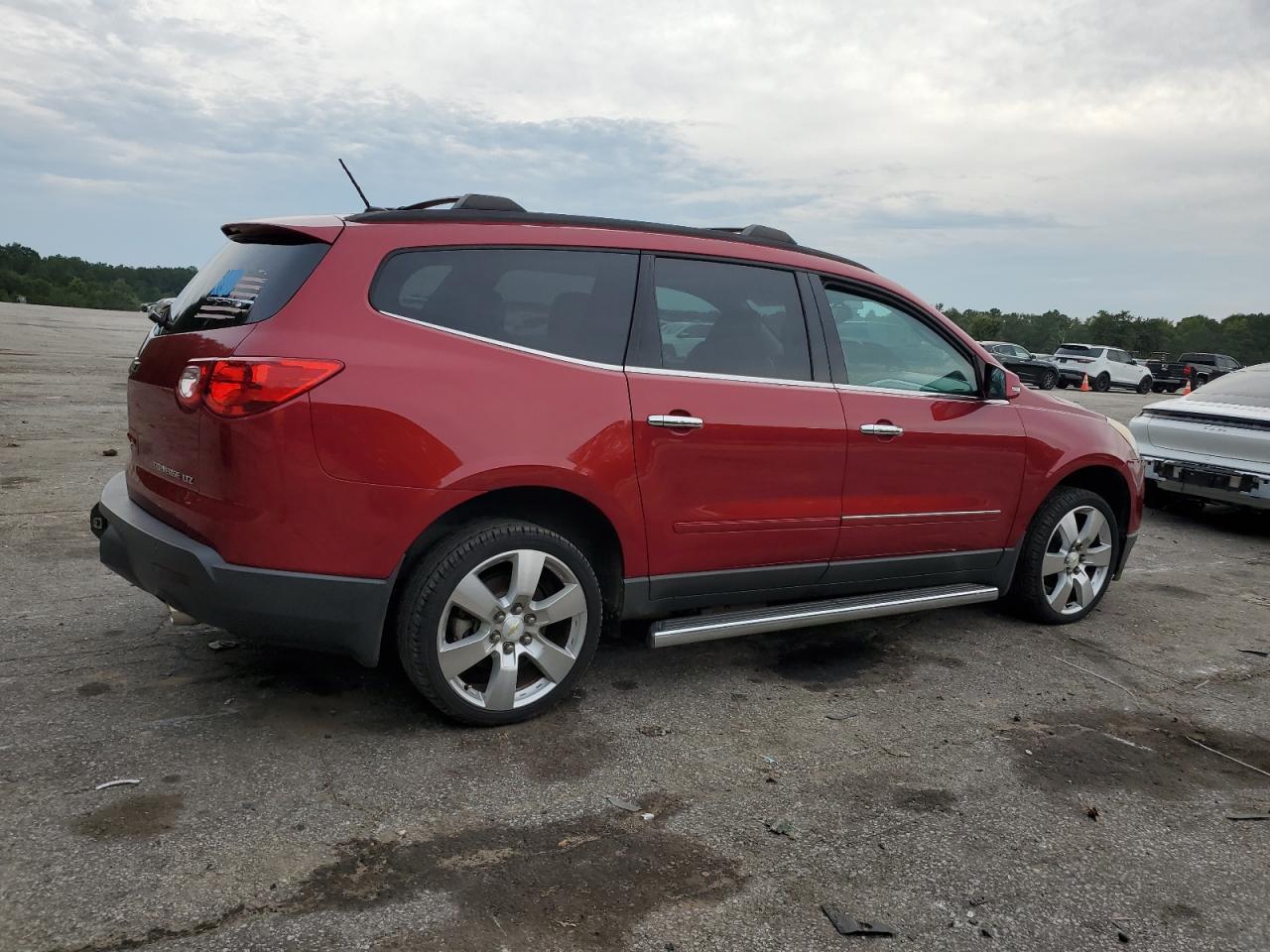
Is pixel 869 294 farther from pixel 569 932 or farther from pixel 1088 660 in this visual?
pixel 569 932

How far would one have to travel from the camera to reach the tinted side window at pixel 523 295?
128 inches

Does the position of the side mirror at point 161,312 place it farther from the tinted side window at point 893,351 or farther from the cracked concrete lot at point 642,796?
the tinted side window at point 893,351

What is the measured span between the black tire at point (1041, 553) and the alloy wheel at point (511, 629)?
2.60 metres

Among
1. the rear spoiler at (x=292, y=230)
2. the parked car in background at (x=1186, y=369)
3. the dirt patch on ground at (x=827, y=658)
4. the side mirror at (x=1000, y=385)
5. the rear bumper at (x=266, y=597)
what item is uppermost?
the parked car in background at (x=1186, y=369)

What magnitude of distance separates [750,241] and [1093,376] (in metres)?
35.7

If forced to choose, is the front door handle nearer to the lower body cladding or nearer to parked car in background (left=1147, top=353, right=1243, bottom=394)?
the lower body cladding

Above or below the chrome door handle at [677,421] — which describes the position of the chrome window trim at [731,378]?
above

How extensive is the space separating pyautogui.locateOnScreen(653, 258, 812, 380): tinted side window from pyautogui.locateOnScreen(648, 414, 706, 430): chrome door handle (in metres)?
0.22

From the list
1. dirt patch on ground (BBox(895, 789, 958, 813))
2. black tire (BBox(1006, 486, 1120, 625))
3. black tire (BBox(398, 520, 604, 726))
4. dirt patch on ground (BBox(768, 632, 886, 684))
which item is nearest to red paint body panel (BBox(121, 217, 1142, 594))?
black tire (BBox(398, 520, 604, 726))

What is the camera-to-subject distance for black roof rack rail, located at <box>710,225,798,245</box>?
4.22 metres

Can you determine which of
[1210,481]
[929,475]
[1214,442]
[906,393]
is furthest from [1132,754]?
[1214,442]

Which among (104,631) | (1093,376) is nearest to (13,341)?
(104,631)

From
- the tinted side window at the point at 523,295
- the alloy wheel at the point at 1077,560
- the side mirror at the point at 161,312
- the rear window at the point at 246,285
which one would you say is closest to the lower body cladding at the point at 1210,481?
the alloy wheel at the point at 1077,560

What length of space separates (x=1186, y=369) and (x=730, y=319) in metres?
40.8
